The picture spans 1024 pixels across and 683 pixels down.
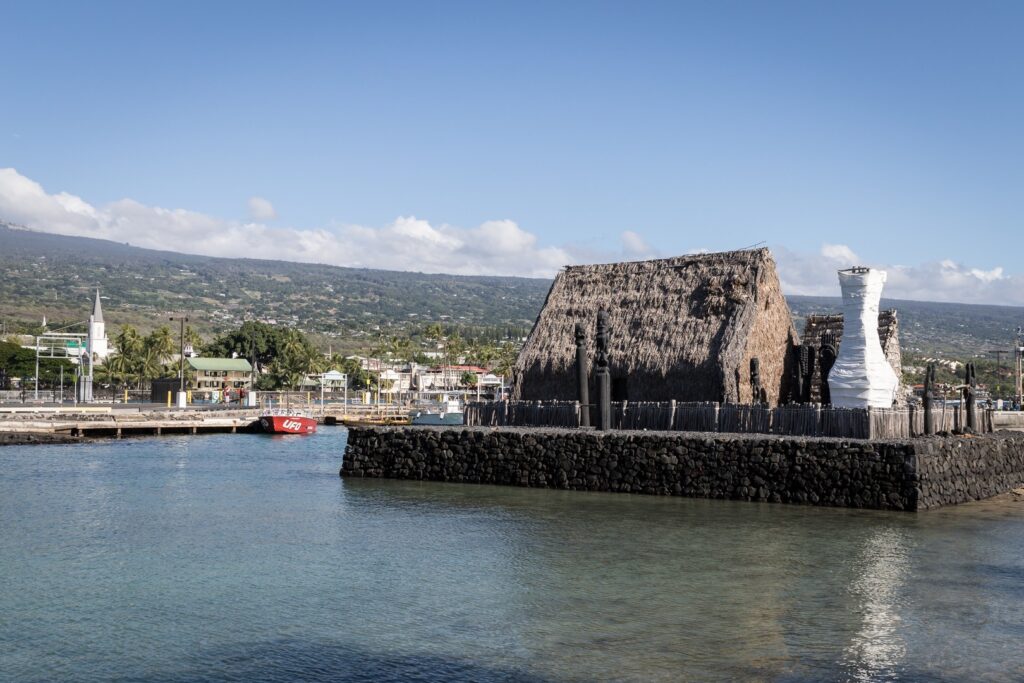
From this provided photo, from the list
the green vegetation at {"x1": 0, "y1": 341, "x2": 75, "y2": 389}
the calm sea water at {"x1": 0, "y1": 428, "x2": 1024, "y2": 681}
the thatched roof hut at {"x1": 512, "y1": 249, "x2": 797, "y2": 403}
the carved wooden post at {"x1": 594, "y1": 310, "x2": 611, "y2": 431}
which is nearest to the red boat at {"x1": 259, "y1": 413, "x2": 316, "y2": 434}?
A: the thatched roof hut at {"x1": 512, "y1": 249, "x2": 797, "y2": 403}

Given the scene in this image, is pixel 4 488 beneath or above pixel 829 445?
beneath

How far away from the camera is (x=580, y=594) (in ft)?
46.9

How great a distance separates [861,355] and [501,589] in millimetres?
16634

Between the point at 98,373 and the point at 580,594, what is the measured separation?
10047 cm

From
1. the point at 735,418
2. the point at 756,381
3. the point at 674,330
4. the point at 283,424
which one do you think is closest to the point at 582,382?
the point at 674,330

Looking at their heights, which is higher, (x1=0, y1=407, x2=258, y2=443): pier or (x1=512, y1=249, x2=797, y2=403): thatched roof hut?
(x1=512, y1=249, x2=797, y2=403): thatched roof hut

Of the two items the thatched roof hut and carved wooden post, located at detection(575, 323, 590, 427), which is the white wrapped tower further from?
carved wooden post, located at detection(575, 323, 590, 427)

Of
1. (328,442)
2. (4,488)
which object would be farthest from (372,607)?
(328,442)

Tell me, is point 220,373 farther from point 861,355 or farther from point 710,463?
point 710,463

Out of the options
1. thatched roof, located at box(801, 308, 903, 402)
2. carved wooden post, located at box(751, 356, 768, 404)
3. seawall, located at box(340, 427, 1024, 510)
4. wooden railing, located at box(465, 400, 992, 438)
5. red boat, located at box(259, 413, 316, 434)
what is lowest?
red boat, located at box(259, 413, 316, 434)

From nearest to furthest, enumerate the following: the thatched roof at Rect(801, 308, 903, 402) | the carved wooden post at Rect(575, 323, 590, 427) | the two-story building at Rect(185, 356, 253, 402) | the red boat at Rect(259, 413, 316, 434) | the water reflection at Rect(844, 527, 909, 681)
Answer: the water reflection at Rect(844, 527, 909, 681), the carved wooden post at Rect(575, 323, 590, 427), the thatched roof at Rect(801, 308, 903, 402), the red boat at Rect(259, 413, 316, 434), the two-story building at Rect(185, 356, 253, 402)

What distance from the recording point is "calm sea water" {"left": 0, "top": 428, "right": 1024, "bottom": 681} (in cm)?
1109

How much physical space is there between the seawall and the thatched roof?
475cm

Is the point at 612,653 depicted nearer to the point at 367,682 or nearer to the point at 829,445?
the point at 367,682
